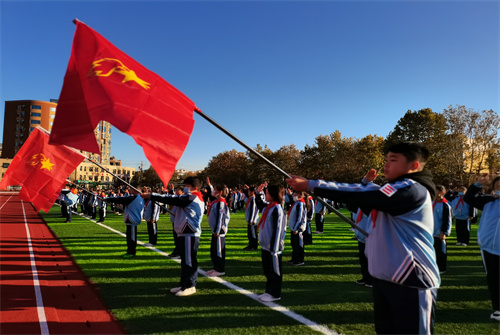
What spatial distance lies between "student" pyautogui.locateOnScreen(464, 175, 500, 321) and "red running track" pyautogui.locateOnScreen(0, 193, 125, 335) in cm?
569

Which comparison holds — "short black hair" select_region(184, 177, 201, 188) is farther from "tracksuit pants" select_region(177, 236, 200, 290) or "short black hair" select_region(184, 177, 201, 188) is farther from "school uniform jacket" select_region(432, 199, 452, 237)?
"school uniform jacket" select_region(432, 199, 452, 237)

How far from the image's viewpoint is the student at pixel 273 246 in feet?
Answer: 19.1

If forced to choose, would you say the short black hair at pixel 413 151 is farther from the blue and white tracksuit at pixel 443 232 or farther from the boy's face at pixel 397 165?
the blue and white tracksuit at pixel 443 232

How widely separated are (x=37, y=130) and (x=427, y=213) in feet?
28.9

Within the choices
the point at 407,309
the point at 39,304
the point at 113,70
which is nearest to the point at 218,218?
the point at 39,304

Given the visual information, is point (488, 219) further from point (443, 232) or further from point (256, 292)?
point (256, 292)

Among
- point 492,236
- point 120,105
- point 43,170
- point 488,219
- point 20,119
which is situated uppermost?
point 20,119

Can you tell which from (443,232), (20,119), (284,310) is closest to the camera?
(284,310)

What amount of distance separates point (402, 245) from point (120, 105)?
354cm

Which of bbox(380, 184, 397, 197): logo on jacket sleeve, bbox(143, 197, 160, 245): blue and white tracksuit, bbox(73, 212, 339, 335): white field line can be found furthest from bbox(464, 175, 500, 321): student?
bbox(143, 197, 160, 245): blue and white tracksuit

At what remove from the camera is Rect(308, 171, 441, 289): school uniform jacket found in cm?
248

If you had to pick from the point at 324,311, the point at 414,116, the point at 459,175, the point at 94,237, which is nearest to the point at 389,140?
the point at 414,116

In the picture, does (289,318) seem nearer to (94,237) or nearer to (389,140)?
(94,237)

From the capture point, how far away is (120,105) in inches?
160
